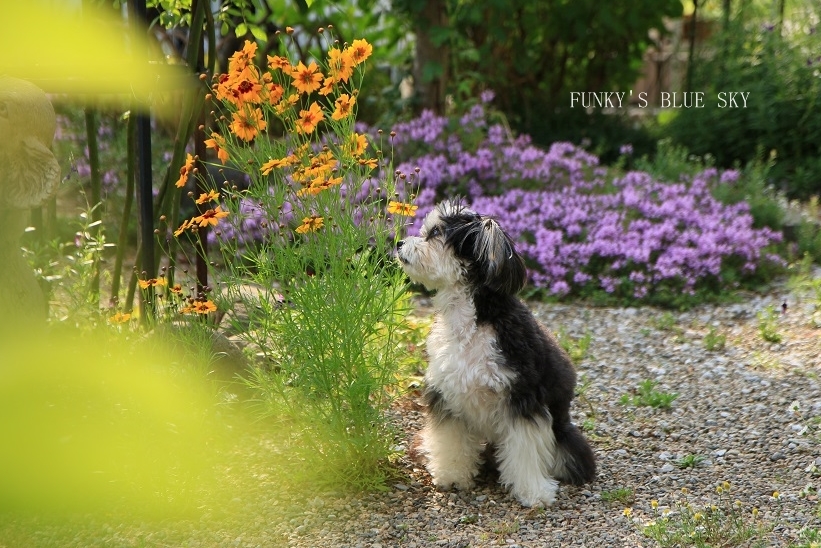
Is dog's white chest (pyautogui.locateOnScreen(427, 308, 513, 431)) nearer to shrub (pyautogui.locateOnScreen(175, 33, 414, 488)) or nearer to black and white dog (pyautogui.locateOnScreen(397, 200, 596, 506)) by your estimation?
black and white dog (pyautogui.locateOnScreen(397, 200, 596, 506))

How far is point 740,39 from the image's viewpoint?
9.12 m

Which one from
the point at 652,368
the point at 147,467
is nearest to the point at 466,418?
the point at 147,467

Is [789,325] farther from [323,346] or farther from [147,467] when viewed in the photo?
[147,467]

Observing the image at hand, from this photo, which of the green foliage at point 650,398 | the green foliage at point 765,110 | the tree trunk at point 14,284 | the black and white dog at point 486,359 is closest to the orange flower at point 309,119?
the black and white dog at point 486,359

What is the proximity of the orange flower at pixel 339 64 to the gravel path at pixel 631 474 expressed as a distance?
1552mm

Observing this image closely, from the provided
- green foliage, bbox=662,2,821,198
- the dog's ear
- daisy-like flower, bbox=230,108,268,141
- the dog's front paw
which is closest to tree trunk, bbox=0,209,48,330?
daisy-like flower, bbox=230,108,268,141

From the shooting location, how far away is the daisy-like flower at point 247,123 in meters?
3.08

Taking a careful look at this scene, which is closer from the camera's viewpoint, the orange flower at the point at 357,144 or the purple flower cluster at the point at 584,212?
the orange flower at the point at 357,144

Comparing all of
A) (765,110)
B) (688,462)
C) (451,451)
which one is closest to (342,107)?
(451,451)

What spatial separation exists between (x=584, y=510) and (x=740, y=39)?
7197mm

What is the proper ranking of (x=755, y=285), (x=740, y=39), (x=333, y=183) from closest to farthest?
(x=333, y=183)
(x=755, y=285)
(x=740, y=39)

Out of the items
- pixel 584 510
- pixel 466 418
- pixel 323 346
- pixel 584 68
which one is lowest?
pixel 584 510

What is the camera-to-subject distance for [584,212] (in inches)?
253

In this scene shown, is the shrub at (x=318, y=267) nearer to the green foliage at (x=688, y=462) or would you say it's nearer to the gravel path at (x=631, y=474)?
the gravel path at (x=631, y=474)
